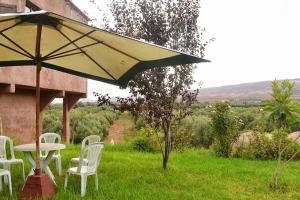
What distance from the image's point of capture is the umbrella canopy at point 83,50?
220 inches

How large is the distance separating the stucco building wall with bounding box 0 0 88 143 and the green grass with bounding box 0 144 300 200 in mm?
3063

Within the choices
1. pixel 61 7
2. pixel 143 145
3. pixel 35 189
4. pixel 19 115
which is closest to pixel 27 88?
pixel 19 115

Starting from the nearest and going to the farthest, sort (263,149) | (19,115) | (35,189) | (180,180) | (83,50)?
(35,189) < (83,50) < (180,180) < (263,149) < (19,115)

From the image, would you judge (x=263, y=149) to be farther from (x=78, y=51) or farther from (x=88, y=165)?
(x=78, y=51)

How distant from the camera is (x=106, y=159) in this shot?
1113 centimetres

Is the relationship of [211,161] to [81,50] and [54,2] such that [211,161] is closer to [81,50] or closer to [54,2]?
[81,50]

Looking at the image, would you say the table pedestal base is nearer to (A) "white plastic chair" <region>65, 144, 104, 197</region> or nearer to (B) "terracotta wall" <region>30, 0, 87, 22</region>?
(A) "white plastic chair" <region>65, 144, 104, 197</region>

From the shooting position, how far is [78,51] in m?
6.83

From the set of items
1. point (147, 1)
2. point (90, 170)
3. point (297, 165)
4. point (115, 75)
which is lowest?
point (297, 165)

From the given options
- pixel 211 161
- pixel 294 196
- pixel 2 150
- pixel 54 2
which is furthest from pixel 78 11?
pixel 294 196

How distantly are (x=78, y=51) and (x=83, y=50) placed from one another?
140mm

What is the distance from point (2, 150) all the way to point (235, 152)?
28.5 feet

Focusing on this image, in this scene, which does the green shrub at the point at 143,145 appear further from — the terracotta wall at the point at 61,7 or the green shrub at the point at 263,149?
the terracotta wall at the point at 61,7

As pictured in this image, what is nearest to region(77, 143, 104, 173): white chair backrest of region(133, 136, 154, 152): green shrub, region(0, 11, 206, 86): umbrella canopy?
region(0, 11, 206, 86): umbrella canopy
